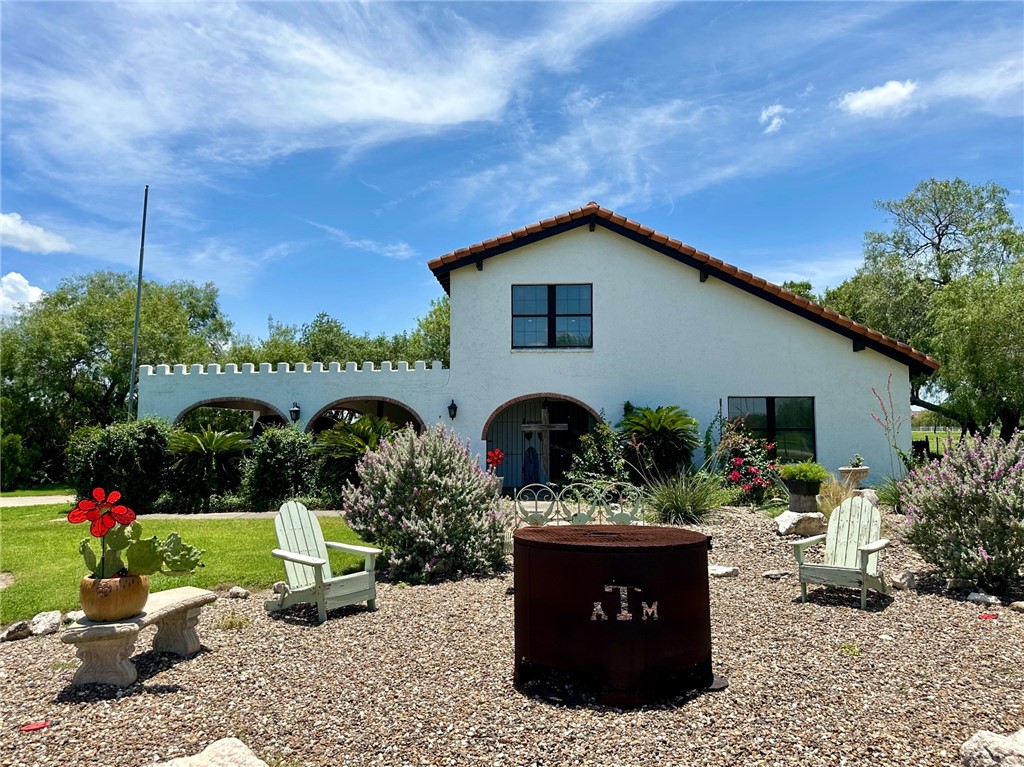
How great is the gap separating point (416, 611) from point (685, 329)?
445 inches

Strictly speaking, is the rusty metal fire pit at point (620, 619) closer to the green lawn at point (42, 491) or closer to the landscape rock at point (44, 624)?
the landscape rock at point (44, 624)

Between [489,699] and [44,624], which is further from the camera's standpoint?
[44,624]

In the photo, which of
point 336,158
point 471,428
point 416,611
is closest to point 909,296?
point 471,428

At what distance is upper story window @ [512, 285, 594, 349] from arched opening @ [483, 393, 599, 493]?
88.0 inches

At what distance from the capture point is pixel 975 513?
659 cm

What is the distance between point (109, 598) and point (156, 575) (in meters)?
4.13

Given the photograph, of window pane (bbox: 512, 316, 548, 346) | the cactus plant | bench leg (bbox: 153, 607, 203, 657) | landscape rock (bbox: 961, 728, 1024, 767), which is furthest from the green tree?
the cactus plant

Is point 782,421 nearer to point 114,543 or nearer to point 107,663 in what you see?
point 114,543

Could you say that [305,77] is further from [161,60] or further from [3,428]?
[3,428]

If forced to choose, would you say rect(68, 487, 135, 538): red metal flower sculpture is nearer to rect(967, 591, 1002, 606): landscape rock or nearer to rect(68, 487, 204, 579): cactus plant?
rect(68, 487, 204, 579): cactus plant

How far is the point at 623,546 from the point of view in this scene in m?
3.95

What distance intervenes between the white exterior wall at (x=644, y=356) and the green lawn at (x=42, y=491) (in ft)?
42.5

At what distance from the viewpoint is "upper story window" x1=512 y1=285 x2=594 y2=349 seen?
15.7 metres

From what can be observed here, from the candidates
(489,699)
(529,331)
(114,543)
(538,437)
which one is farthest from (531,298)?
(489,699)
